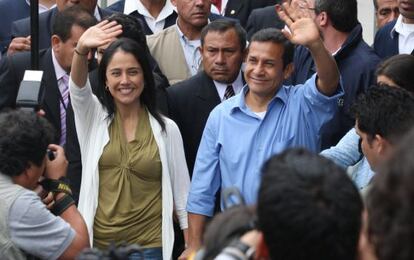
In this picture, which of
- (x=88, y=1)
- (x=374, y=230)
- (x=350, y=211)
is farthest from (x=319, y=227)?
(x=88, y=1)

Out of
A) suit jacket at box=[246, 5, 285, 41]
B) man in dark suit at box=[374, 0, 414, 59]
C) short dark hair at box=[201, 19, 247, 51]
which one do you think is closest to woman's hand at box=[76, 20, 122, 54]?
short dark hair at box=[201, 19, 247, 51]

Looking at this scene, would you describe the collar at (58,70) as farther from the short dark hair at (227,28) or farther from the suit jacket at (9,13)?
the suit jacket at (9,13)

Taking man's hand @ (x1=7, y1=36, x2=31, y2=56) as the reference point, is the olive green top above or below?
below

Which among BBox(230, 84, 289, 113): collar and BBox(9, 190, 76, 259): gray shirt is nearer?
BBox(9, 190, 76, 259): gray shirt

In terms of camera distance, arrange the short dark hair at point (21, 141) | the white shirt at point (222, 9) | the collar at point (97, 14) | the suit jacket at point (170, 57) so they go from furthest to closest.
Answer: the white shirt at point (222, 9) → the collar at point (97, 14) → the suit jacket at point (170, 57) → the short dark hair at point (21, 141)

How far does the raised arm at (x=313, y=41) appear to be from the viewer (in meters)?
5.29

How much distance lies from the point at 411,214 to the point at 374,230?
0.15 m

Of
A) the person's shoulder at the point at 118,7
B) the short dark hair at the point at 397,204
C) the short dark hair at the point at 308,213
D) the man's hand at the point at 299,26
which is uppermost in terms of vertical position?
the short dark hair at the point at 397,204

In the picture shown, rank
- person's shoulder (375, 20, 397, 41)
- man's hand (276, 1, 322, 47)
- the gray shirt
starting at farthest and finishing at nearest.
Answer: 1. person's shoulder (375, 20, 397, 41)
2. man's hand (276, 1, 322, 47)
3. the gray shirt

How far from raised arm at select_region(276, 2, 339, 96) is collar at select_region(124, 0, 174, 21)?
2601 mm

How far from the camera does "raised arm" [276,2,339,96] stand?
5285 millimetres

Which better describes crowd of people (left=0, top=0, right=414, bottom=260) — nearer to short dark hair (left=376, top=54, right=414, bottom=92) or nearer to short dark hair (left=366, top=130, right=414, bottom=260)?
short dark hair (left=376, top=54, right=414, bottom=92)

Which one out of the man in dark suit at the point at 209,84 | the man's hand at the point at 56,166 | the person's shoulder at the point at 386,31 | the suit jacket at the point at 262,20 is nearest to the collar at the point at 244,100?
the man in dark suit at the point at 209,84

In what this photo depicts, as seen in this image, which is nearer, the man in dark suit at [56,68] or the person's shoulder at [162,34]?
the man in dark suit at [56,68]
